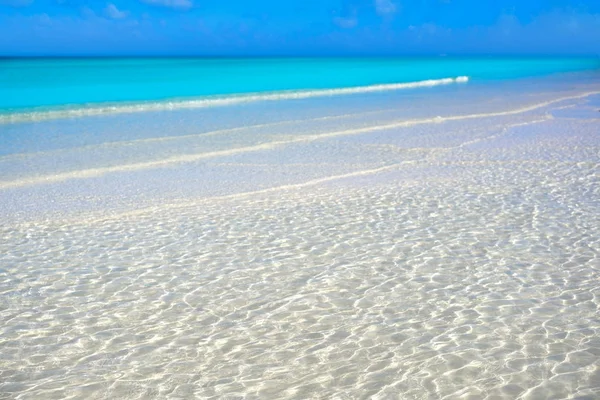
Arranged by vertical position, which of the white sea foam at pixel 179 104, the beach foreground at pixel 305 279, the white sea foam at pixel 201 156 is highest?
the white sea foam at pixel 179 104

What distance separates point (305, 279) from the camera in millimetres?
5375

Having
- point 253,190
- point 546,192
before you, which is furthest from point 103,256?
point 546,192

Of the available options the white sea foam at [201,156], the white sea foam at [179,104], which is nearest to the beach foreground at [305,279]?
the white sea foam at [201,156]

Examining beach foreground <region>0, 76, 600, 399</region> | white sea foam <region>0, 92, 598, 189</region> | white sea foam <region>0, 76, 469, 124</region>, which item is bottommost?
beach foreground <region>0, 76, 600, 399</region>

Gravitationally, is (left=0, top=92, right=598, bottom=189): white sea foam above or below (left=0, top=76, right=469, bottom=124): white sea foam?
below

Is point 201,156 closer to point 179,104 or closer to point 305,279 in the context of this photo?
point 305,279

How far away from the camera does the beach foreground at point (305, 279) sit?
3.82m

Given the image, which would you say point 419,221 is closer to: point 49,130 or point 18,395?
point 18,395

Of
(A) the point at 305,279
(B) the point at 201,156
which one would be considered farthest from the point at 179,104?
(A) the point at 305,279

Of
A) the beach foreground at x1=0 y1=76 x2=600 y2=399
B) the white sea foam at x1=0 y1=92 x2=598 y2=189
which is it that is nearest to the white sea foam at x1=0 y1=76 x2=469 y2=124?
the white sea foam at x1=0 y1=92 x2=598 y2=189

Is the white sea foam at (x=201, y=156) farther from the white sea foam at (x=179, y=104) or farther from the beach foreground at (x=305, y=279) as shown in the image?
the white sea foam at (x=179, y=104)

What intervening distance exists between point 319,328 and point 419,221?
Answer: 2.86 metres

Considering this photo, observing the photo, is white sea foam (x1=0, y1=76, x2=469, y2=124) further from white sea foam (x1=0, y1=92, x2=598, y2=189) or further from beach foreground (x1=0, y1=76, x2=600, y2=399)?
beach foreground (x1=0, y1=76, x2=600, y2=399)

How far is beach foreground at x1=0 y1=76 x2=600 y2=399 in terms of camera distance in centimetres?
382
